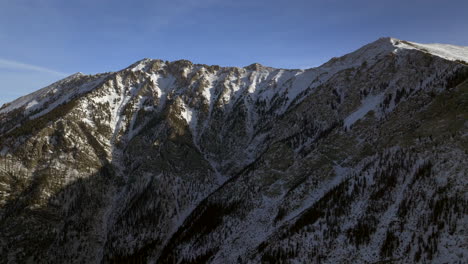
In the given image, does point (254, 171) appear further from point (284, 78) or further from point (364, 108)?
point (284, 78)

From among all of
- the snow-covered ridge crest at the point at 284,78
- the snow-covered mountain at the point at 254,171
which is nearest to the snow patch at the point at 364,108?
the snow-covered mountain at the point at 254,171

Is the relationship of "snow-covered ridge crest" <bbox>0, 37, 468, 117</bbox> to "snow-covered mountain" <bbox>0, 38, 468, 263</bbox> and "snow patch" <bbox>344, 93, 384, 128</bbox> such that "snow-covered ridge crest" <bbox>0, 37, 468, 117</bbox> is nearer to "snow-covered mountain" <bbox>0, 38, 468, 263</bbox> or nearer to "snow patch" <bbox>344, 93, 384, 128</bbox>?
"snow-covered mountain" <bbox>0, 38, 468, 263</bbox>

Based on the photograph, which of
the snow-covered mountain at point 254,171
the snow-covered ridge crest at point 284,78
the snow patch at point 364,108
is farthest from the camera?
the snow-covered ridge crest at point 284,78

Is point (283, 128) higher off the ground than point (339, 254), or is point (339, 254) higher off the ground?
point (283, 128)

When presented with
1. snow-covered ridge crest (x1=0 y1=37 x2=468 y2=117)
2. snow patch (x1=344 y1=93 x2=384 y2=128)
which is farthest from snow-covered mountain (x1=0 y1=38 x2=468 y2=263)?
snow-covered ridge crest (x1=0 y1=37 x2=468 y2=117)

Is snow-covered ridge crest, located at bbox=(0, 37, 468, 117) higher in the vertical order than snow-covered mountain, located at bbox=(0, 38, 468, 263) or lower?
higher

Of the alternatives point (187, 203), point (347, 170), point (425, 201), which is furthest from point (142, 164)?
point (425, 201)

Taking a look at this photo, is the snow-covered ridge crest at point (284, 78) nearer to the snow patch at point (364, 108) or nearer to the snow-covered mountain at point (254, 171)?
the snow-covered mountain at point (254, 171)

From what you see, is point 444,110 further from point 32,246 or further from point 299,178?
point 32,246
